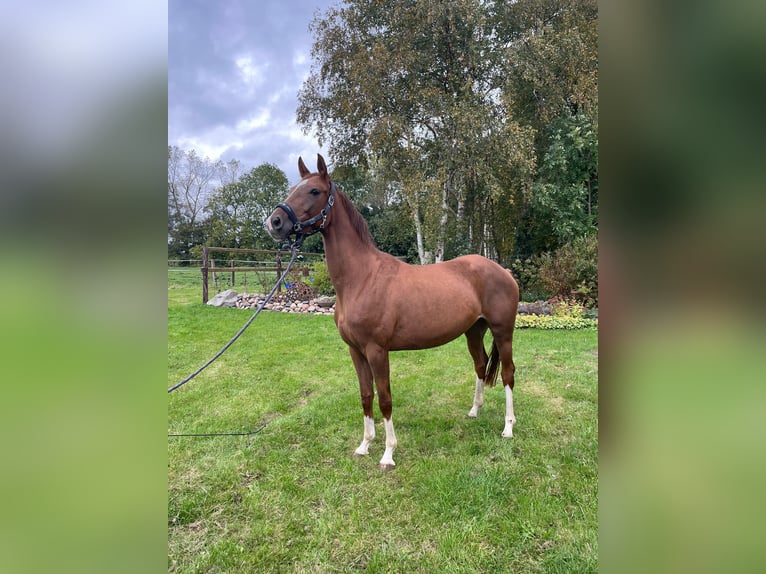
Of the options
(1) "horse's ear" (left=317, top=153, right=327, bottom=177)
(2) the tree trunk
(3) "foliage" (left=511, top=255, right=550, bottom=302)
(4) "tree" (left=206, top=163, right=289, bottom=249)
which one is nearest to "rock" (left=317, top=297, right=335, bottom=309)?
(2) the tree trunk

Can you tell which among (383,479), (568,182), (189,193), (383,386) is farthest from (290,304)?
(568,182)

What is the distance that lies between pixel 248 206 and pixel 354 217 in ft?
51.8

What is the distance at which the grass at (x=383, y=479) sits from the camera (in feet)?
5.99

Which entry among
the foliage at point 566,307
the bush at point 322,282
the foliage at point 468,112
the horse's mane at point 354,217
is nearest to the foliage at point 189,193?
the foliage at point 468,112

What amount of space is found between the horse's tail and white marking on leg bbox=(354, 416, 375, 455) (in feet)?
4.27

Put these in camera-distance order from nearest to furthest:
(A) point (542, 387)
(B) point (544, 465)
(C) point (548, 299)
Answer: (B) point (544, 465) < (A) point (542, 387) < (C) point (548, 299)

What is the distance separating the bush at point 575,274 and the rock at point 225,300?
26.4 ft

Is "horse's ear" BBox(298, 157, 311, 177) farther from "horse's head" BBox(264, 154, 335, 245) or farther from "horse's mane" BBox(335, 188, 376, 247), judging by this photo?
"horse's mane" BBox(335, 188, 376, 247)

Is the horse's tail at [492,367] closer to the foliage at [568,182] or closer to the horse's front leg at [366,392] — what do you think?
the horse's front leg at [366,392]

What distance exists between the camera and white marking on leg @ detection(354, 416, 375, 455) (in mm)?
2771
